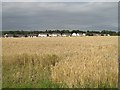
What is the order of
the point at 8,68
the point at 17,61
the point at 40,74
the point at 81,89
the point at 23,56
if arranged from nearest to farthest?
the point at 81,89 < the point at 40,74 < the point at 8,68 < the point at 17,61 < the point at 23,56

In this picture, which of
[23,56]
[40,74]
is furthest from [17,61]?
[40,74]

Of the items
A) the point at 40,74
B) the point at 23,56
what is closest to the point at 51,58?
the point at 23,56

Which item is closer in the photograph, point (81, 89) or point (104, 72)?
point (81, 89)

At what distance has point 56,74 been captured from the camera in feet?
32.4

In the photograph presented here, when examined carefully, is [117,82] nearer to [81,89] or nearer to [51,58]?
[81,89]

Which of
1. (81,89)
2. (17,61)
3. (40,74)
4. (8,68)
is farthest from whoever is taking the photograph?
(17,61)

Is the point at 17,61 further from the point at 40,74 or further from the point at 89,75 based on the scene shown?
the point at 89,75

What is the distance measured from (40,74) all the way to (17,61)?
3265 mm

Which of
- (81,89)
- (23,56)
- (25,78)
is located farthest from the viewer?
(23,56)

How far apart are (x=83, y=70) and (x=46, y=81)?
52.0 inches

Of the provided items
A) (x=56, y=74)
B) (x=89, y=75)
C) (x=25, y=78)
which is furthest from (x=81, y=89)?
(x=25, y=78)

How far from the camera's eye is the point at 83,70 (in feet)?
31.8

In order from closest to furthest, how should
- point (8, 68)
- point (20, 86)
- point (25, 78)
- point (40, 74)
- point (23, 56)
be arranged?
point (20, 86), point (25, 78), point (40, 74), point (8, 68), point (23, 56)

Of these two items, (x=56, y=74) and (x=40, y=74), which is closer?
(x=56, y=74)
